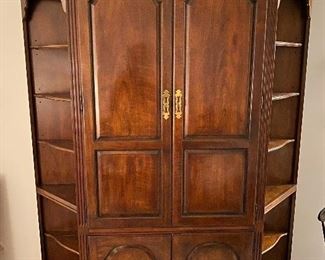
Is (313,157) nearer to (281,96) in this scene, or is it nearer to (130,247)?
(281,96)

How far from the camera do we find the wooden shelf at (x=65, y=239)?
2.13 metres

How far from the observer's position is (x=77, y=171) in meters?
1.69

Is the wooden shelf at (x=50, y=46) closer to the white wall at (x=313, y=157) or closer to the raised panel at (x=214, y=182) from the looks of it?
the raised panel at (x=214, y=182)

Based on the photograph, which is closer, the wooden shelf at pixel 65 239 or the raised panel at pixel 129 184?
the raised panel at pixel 129 184

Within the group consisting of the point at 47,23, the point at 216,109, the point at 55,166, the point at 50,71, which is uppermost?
the point at 47,23

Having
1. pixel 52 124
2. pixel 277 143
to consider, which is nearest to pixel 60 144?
pixel 52 124

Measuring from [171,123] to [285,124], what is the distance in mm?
873

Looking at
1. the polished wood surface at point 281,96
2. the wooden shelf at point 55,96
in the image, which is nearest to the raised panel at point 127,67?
the wooden shelf at point 55,96

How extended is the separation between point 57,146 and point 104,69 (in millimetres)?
649

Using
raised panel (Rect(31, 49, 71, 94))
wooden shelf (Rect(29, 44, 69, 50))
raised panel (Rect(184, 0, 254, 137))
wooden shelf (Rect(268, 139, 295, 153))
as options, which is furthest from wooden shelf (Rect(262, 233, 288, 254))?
wooden shelf (Rect(29, 44, 69, 50))

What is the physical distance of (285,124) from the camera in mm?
2145

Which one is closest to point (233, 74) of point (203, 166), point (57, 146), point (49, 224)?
point (203, 166)

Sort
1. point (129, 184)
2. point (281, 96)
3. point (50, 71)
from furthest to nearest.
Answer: point (50, 71) < point (281, 96) < point (129, 184)

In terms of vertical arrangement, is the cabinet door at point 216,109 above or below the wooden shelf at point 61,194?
above
